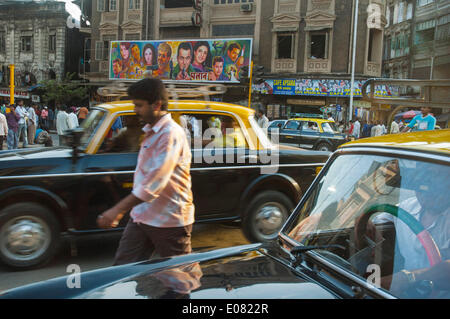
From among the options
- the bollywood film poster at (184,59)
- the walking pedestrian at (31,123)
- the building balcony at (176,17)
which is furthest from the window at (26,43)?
the walking pedestrian at (31,123)

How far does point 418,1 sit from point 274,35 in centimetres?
1671

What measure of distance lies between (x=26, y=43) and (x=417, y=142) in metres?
46.2

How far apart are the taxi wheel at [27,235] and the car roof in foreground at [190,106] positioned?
4.63ft

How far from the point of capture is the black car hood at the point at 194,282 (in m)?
1.70

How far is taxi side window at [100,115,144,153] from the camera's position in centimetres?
489

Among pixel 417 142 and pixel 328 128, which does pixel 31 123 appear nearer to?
pixel 328 128

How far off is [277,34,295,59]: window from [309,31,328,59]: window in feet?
4.14

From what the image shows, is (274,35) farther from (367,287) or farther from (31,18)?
(367,287)

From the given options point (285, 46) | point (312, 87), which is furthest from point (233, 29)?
point (312, 87)

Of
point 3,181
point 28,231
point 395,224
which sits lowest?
point 28,231

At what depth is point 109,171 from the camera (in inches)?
188

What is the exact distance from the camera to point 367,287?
1.67 m
